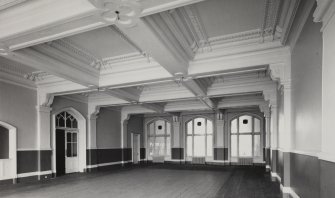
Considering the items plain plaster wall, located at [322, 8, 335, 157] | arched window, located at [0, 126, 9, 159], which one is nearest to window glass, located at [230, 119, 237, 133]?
arched window, located at [0, 126, 9, 159]

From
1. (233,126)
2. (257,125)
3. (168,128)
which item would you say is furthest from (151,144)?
(257,125)

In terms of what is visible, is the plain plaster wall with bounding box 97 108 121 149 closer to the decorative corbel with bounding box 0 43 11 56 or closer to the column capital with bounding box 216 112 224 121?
the column capital with bounding box 216 112 224 121

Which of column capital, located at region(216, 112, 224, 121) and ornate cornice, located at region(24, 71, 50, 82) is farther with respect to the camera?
column capital, located at region(216, 112, 224, 121)

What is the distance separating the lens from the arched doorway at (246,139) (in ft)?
49.9

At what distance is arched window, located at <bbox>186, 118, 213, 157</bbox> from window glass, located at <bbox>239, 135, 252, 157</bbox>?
5.98 ft

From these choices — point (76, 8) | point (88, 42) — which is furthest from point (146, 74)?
point (76, 8)

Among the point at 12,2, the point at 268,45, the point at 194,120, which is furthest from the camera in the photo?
the point at 194,120

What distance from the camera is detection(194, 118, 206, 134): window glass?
16.6 m

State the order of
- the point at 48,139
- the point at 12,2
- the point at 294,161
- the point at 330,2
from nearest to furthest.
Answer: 1. the point at 330,2
2. the point at 12,2
3. the point at 294,161
4. the point at 48,139

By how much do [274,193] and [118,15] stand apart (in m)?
6.00

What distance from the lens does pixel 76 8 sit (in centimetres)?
373

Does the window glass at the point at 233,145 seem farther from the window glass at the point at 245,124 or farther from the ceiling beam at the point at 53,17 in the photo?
the ceiling beam at the point at 53,17

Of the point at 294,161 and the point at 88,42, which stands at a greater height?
the point at 88,42

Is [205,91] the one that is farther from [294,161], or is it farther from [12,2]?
[12,2]
